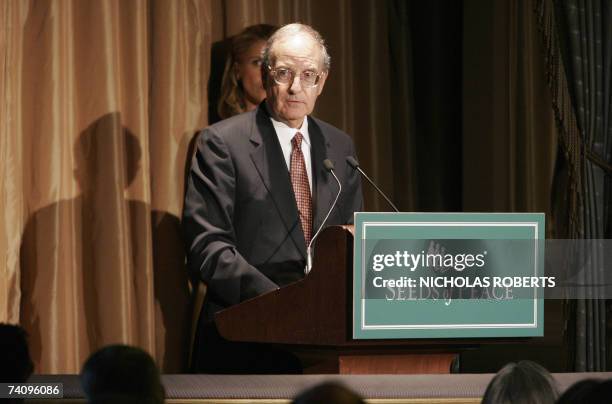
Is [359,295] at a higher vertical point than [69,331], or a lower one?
higher

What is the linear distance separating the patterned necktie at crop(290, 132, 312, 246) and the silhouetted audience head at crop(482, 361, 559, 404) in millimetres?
1517

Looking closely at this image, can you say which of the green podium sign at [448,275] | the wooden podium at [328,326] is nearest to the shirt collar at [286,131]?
the wooden podium at [328,326]

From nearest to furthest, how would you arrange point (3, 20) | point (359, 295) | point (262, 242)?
point (359, 295), point (262, 242), point (3, 20)

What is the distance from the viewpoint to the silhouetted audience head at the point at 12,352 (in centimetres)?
214

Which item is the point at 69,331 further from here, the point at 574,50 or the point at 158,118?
the point at 574,50

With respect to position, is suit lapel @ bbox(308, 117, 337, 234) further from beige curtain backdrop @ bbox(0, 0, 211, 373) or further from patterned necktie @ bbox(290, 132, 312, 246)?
beige curtain backdrop @ bbox(0, 0, 211, 373)

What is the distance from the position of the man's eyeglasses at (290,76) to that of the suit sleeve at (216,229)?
0.26m

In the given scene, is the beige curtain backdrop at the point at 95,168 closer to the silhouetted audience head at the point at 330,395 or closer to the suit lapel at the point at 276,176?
the suit lapel at the point at 276,176

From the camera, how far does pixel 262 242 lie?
3.44 meters

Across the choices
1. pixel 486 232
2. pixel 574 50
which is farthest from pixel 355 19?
pixel 486 232

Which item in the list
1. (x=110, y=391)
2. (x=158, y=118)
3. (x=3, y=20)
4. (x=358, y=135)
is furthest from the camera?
(x=358, y=135)

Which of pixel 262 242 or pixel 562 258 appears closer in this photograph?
pixel 262 242

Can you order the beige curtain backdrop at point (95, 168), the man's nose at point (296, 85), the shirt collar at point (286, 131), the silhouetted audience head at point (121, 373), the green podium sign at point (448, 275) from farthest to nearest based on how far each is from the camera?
1. the beige curtain backdrop at point (95, 168)
2. the shirt collar at point (286, 131)
3. the man's nose at point (296, 85)
4. the green podium sign at point (448, 275)
5. the silhouetted audience head at point (121, 373)

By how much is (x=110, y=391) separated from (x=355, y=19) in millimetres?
3422
